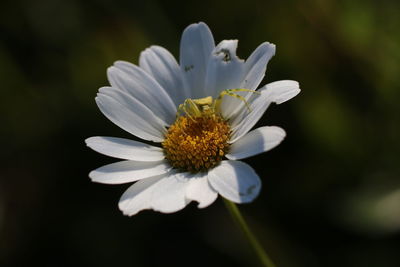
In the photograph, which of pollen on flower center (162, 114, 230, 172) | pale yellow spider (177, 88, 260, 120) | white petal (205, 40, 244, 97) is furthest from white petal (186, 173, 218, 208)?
white petal (205, 40, 244, 97)

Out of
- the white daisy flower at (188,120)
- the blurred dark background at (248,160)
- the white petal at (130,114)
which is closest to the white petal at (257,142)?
the white daisy flower at (188,120)

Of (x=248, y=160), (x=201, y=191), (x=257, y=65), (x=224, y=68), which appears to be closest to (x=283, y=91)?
(x=257, y=65)

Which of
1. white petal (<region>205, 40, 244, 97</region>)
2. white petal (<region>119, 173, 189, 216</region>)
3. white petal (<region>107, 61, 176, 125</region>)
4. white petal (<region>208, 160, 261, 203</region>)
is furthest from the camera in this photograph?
white petal (<region>107, 61, 176, 125</region>)

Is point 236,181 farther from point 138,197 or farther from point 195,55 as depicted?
point 195,55

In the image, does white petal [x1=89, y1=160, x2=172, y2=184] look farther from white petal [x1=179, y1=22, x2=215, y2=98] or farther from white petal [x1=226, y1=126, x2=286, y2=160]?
white petal [x1=179, y1=22, x2=215, y2=98]

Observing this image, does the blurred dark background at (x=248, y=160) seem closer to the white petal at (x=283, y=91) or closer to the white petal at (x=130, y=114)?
the white petal at (x=130, y=114)
